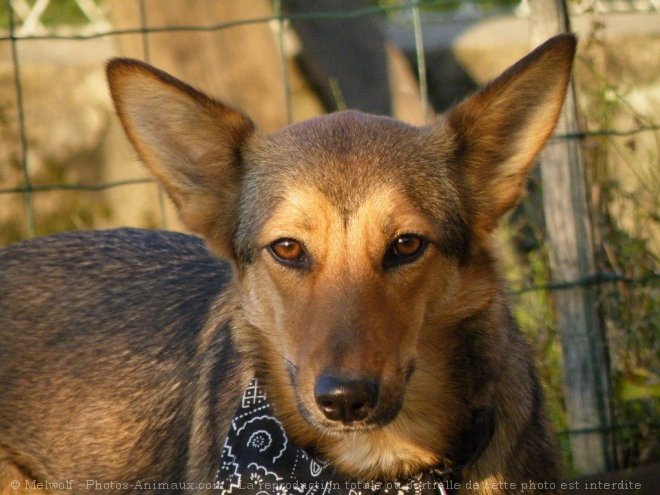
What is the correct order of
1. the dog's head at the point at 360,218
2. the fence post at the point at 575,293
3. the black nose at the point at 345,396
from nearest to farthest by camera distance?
1. the black nose at the point at 345,396
2. the dog's head at the point at 360,218
3. the fence post at the point at 575,293

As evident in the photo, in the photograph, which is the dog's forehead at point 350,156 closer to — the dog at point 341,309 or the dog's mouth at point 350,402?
the dog at point 341,309

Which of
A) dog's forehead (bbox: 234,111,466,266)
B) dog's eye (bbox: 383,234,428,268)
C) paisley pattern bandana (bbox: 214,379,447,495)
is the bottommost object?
paisley pattern bandana (bbox: 214,379,447,495)

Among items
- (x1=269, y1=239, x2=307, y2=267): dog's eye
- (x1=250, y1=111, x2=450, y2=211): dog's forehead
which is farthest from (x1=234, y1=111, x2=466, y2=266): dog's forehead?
(x1=269, y1=239, x2=307, y2=267): dog's eye

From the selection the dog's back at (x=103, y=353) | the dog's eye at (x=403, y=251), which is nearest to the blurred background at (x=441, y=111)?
the dog's back at (x=103, y=353)

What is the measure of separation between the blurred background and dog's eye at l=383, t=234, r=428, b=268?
155cm

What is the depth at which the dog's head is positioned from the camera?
10.4ft

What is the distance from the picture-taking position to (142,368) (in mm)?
4074

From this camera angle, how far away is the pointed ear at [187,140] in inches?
139

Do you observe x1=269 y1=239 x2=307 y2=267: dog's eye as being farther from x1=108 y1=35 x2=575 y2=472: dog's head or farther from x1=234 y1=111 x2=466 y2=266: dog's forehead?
x1=234 y1=111 x2=466 y2=266: dog's forehead

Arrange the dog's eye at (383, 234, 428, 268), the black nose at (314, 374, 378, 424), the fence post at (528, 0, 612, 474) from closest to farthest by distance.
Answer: the black nose at (314, 374, 378, 424) < the dog's eye at (383, 234, 428, 268) < the fence post at (528, 0, 612, 474)

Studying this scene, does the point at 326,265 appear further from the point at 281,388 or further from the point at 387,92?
the point at 387,92

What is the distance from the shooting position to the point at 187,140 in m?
3.68

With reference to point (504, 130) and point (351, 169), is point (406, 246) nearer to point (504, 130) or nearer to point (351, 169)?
point (351, 169)

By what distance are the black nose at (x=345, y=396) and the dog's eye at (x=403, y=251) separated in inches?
17.8
